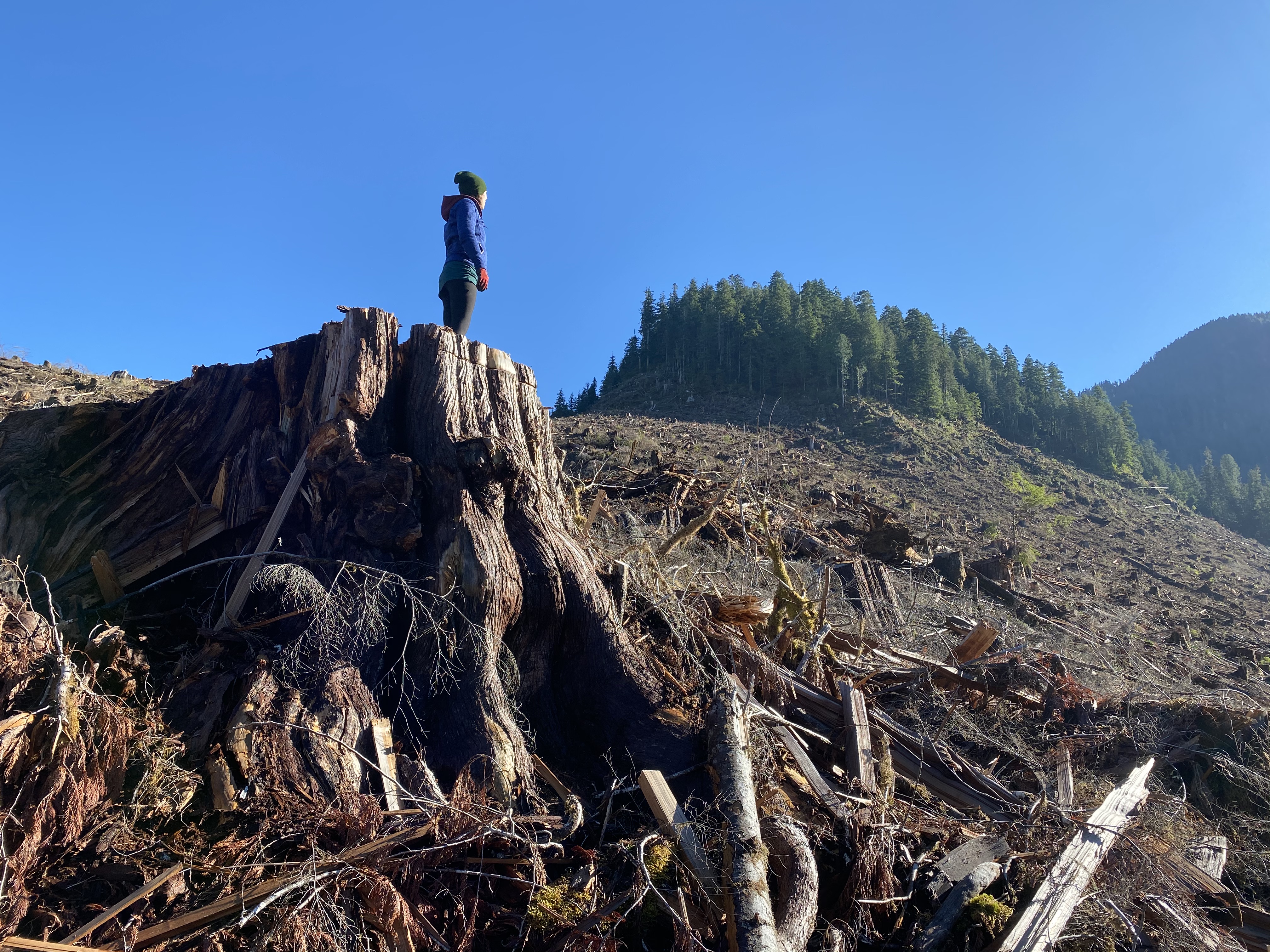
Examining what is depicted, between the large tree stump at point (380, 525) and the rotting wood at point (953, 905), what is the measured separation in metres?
1.34

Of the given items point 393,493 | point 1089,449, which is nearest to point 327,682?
point 393,493

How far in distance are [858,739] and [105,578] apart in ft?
15.1

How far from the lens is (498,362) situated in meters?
5.08

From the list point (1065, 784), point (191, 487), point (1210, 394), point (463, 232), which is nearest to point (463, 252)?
point (463, 232)

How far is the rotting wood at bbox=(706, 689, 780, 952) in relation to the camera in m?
2.76

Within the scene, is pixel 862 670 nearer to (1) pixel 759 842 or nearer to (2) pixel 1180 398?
(1) pixel 759 842

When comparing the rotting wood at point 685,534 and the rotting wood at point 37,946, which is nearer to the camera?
the rotting wood at point 37,946

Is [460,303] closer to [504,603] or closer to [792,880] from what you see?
[504,603]

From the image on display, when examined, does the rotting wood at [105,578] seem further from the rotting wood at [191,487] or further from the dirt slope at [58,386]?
the dirt slope at [58,386]

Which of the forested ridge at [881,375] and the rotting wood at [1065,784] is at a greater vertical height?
the forested ridge at [881,375]

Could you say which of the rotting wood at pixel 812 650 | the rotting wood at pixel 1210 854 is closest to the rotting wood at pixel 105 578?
the rotting wood at pixel 812 650

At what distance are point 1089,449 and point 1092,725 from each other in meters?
57.6

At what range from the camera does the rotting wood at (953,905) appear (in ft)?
10.5

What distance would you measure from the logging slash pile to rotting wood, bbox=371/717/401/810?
0.02 m
